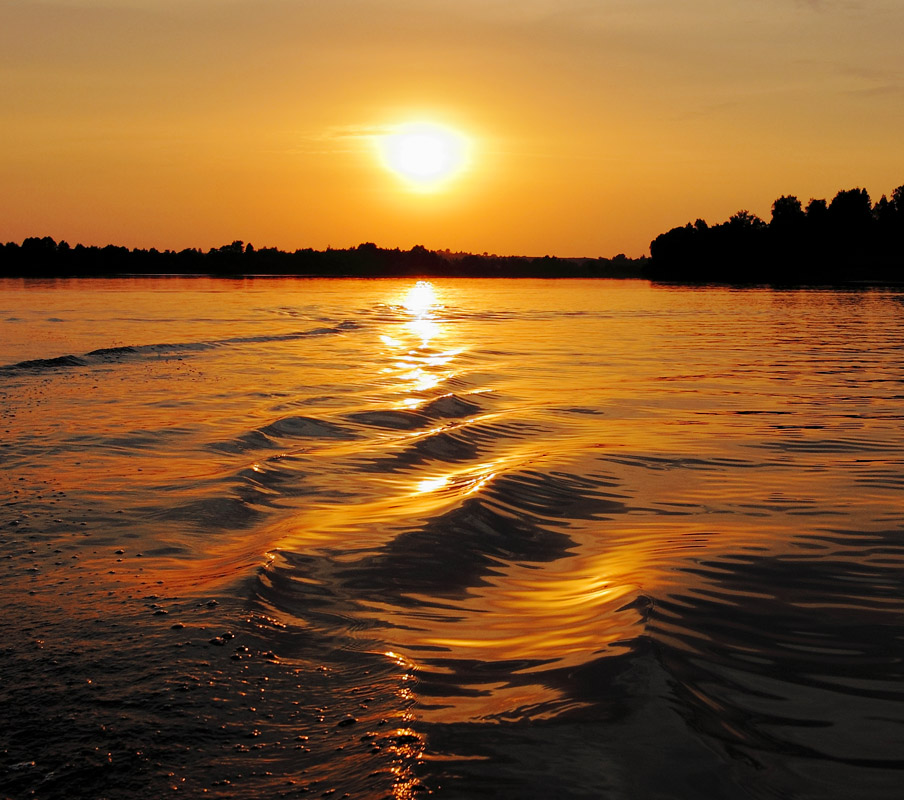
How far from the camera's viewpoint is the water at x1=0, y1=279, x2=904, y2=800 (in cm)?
443

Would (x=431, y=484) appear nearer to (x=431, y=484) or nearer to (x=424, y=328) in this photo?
(x=431, y=484)

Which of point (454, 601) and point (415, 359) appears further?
point (415, 359)

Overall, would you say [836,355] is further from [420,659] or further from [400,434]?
[420,659]

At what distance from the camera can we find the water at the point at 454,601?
14.5 ft

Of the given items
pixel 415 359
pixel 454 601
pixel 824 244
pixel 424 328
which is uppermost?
pixel 824 244

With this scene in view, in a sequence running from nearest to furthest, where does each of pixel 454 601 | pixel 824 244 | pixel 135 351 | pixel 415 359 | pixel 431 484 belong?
1. pixel 454 601
2. pixel 431 484
3. pixel 415 359
4. pixel 135 351
5. pixel 824 244

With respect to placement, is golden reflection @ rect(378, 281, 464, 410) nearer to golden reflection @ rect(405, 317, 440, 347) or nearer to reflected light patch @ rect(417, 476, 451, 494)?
golden reflection @ rect(405, 317, 440, 347)

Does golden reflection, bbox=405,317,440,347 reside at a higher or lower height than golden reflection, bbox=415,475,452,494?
higher

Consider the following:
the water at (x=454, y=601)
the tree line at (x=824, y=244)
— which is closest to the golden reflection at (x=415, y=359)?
the water at (x=454, y=601)

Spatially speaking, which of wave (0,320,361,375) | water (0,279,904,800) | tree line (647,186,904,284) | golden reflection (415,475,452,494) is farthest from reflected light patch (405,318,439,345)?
tree line (647,186,904,284)

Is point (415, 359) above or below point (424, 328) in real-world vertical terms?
below

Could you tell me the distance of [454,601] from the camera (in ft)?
22.8

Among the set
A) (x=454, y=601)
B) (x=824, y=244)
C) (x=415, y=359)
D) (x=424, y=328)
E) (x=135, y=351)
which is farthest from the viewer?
(x=824, y=244)

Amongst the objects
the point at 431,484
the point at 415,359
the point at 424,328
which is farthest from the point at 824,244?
the point at 431,484
